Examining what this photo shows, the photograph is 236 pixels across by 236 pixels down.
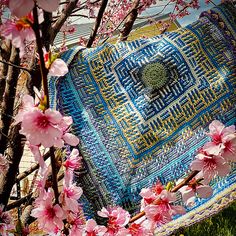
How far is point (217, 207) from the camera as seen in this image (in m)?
1.37

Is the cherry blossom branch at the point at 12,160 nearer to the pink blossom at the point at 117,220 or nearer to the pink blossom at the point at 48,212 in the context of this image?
the pink blossom at the point at 117,220

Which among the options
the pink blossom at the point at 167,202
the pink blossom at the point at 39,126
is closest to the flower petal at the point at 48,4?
the pink blossom at the point at 39,126

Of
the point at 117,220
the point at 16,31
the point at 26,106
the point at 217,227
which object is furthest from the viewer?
the point at 217,227

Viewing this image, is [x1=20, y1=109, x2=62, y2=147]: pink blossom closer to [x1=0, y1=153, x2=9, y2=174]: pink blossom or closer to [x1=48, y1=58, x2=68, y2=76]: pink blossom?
[x1=48, y1=58, x2=68, y2=76]: pink blossom

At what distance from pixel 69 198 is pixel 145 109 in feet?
1.73

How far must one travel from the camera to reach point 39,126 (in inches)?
27.3

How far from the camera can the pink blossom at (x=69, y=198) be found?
91cm

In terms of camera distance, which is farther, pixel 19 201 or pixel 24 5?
pixel 19 201

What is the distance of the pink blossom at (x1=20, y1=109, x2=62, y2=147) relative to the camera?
2.29 ft

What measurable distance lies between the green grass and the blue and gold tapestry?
809mm

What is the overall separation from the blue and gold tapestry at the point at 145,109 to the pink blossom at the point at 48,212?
436 mm

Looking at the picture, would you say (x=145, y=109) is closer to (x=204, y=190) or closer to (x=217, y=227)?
(x=204, y=190)

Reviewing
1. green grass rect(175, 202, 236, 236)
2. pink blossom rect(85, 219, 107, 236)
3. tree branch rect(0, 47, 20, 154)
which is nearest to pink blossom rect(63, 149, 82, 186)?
pink blossom rect(85, 219, 107, 236)

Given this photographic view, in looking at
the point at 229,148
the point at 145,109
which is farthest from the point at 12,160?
the point at 229,148
